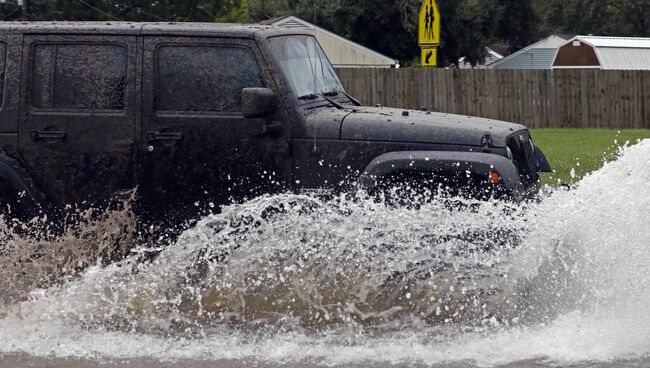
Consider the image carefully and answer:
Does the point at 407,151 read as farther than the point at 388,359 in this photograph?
Yes

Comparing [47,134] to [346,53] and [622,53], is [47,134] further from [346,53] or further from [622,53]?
[346,53]

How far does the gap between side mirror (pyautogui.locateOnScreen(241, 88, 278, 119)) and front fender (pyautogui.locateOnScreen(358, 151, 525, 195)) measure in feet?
2.50

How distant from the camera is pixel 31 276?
7.61m

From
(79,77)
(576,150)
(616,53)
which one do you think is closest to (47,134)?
(79,77)

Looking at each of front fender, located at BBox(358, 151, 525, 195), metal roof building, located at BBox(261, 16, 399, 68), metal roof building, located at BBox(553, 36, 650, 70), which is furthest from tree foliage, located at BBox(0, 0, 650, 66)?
front fender, located at BBox(358, 151, 525, 195)

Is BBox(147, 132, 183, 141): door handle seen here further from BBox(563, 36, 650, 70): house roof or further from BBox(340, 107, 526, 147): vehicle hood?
BBox(563, 36, 650, 70): house roof

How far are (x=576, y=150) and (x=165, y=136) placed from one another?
14000 millimetres

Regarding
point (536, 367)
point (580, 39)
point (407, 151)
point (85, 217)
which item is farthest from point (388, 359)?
point (580, 39)

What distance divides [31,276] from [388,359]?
2.66 metres

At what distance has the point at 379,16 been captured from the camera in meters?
52.8

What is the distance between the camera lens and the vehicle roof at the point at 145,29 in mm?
7785

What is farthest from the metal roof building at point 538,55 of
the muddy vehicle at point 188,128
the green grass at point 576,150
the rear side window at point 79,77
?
the rear side window at point 79,77

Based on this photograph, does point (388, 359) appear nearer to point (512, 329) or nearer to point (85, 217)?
point (512, 329)

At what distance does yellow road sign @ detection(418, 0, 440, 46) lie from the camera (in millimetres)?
12805
